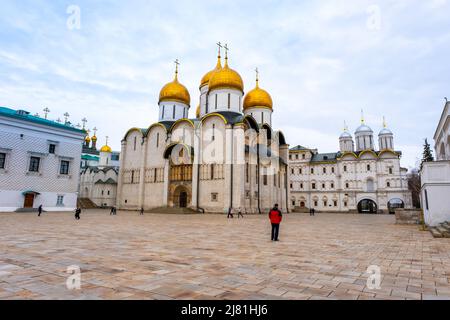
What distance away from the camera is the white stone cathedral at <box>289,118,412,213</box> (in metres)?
45.5

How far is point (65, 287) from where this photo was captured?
4.18 m

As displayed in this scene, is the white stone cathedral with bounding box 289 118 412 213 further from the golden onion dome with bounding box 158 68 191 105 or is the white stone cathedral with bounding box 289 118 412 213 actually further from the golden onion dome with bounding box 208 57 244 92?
the golden onion dome with bounding box 158 68 191 105

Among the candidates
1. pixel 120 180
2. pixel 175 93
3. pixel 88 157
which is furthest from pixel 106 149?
pixel 175 93

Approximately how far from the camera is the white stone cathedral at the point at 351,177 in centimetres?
4547

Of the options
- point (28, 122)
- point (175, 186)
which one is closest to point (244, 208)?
point (175, 186)

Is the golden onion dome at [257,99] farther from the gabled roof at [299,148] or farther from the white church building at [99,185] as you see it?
the white church building at [99,185]

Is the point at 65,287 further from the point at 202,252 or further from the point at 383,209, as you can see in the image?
the point at 383,209

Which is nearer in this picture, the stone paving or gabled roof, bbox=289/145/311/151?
the stone paving

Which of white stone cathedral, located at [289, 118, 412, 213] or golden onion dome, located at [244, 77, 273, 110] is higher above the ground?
golden onion dome, located at [244, 77, 273, 110]

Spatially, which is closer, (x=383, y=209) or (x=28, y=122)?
(x=28, y=122)

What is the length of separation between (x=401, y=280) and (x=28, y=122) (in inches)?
1287

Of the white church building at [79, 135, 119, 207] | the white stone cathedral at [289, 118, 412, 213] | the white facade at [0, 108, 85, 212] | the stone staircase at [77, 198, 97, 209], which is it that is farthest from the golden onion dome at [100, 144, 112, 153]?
the white stone cathedral at [289, 118, 412, 213]

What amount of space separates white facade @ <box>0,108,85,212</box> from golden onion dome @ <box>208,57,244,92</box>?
55.6ft

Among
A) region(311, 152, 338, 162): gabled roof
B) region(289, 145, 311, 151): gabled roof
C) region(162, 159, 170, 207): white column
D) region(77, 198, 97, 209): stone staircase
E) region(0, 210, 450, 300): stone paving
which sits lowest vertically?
region(0, 210, 450, 300): stone paving
